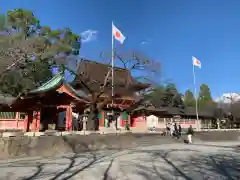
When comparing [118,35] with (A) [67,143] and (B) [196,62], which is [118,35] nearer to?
(A) [67,143]

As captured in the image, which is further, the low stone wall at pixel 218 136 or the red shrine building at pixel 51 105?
the low stone wall at pixel 218 136

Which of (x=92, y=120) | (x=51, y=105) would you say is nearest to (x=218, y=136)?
(x=92, y=120)

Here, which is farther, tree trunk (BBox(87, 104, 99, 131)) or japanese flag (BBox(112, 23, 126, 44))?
japanese flag (BBox(112, 23, 126, 44))

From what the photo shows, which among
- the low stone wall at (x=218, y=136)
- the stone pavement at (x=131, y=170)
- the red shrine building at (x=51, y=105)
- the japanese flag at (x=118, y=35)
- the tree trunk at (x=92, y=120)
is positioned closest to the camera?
the stone pavement at (x=131, y=170)

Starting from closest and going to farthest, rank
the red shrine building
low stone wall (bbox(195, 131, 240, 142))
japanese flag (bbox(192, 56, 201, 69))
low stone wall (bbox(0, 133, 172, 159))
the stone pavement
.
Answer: the stone pavement → low stone wall (bbox(0, 133, 172, 159)) → the red shrine building → low stone wall (bbox(195, 131, 240, 142)) → japanese flag (bbox(192, 56, 201, 69))

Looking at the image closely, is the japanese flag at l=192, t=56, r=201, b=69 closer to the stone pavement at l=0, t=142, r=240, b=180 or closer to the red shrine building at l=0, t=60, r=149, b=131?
the red shrine building at l=0, t=60, r=149, b=131

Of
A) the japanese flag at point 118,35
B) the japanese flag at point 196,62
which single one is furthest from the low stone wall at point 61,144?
the japanese flag at point 196,62

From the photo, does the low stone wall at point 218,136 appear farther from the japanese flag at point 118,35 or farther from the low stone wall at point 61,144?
the japanese flag at point 118,35

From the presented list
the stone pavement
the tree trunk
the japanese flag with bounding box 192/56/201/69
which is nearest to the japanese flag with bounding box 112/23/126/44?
the tree trunk

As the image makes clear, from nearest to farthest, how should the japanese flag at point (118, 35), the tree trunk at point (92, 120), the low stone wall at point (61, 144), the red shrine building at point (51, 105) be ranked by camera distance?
1. the low stone wall at point (61, 144)
2. the tree trunk at point (92, 120)
3. the red shrine building at point (51, 105)
4. the japanese flag at point (118, 35)

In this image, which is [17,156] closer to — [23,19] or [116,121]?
[116,121]

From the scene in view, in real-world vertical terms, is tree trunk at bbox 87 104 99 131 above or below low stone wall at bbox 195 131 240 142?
above

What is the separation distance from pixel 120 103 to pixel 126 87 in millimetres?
7592

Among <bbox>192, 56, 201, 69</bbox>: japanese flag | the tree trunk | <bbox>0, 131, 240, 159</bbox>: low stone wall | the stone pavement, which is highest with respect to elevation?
<bbox>192, 56, 201, 69</bbox>: japanese flag
